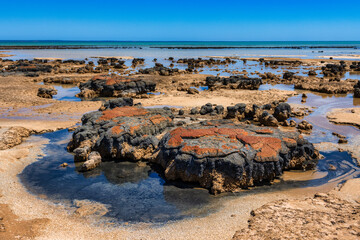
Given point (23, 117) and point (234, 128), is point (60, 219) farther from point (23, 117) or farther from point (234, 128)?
point (23, 117)

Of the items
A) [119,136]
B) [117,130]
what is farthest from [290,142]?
[117,130]

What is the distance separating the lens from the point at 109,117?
1297 centimetres

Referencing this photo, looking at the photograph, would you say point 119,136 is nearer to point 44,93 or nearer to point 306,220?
point 306,220

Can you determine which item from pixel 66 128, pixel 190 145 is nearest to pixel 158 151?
pixel 190 145

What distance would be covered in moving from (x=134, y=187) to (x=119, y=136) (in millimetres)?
2741

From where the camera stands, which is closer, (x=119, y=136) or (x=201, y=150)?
(x=201, y=150)

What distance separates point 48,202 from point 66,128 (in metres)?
7.46

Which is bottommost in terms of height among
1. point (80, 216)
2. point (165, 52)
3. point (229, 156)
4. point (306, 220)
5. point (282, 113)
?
point (80, 216)

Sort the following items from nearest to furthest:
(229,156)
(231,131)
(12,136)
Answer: (229,156), (231,131), (12,136)

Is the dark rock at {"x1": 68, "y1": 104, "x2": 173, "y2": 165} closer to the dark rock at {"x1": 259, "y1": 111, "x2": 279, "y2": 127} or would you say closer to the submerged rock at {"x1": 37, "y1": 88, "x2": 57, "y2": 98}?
the dark rock at {"x1": 259, "y1": 111, "x2": 279, "y2": 127}

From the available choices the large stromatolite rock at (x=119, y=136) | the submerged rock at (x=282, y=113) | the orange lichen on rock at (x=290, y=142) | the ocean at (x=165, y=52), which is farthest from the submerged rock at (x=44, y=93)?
the ocean at (x=165, y=52)

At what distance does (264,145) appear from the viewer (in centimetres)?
961

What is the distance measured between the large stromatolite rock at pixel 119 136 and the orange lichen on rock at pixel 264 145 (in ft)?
12.5

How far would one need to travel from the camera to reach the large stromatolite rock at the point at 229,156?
28.7 feet
